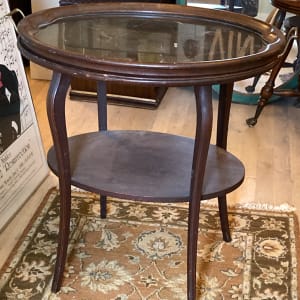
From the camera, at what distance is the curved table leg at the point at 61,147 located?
1275mm

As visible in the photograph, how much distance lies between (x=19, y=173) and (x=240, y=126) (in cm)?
114

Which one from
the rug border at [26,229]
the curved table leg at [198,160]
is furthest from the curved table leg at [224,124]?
the rug border at [26,229]

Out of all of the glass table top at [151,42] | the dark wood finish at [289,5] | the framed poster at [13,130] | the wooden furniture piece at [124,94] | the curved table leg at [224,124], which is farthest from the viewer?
the wooden furniture piece at [124,94]

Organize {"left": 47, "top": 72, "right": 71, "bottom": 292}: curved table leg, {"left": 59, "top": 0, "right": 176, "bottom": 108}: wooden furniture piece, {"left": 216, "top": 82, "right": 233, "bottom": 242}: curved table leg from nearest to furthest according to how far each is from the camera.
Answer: {"left": 47, "top": 72, "right": 71, "bottom": 292}: curved table leg
{"left": 216, "top": 82, "right": 233, "bottom": 242}: curved table leg
{"left": 59, "top": 0, "right": 176, "bottom": 108}: wooden furniture piece

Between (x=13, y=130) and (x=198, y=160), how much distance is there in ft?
2.59

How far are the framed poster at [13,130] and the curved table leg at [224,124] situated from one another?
0.68m

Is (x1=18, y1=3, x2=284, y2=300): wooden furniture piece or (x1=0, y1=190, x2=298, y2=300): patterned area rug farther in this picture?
(x1=0, y1=190, x2=298, y2=300): patterned area rug

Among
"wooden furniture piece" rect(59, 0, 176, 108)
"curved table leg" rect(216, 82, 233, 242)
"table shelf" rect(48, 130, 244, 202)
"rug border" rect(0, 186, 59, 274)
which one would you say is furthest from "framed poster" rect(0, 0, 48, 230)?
"wooden furniture piece" rect(59, 0, 176, 108)

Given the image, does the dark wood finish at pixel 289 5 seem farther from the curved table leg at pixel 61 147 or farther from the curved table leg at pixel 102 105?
the curved table leg at pixel 61 147

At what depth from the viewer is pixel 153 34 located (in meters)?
1.44

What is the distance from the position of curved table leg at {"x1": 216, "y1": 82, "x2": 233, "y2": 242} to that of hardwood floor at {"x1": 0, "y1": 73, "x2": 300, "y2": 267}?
0.23 meters

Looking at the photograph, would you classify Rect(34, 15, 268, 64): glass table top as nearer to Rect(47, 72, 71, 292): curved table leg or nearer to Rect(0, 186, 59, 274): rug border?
Rect(47, 72, 71, 292): curved table leg

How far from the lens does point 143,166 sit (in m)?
1.51

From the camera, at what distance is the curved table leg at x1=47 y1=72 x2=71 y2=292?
1.28 metres
